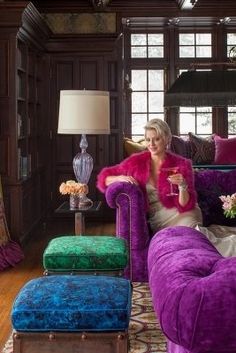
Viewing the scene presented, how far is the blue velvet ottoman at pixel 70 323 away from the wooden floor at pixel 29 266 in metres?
0.93

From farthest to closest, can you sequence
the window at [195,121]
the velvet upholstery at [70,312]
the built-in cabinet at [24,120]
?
the window at [195,121]
the built-in cabinet at [24,120]
the velvet upholstery at [70,312]

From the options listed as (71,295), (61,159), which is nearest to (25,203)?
(61,159)

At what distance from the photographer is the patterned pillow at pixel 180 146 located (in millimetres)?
8188

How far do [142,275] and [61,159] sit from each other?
3974 millimetres

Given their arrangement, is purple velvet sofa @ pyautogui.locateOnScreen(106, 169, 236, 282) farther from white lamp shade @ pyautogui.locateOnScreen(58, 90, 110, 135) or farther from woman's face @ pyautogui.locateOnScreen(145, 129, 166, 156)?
white lamp shade @ pyautogui.locateOnScreen(58, 90, 110, 135)

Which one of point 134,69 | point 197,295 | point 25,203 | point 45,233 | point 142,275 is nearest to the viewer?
point 197,295

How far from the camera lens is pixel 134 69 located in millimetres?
8891

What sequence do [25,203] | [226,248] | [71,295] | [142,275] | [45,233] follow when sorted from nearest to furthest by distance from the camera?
[71,295], [226,248], [142,275], [25,203], [45,233]

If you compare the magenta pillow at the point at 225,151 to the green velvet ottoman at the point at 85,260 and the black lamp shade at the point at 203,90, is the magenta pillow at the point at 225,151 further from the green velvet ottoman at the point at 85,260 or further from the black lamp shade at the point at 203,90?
the green velvet ottoman at the point at 85,260

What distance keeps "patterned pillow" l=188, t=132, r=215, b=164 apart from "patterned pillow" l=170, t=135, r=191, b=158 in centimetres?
7

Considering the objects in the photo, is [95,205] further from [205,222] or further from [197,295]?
[197,295]

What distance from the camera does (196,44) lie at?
8.89 meters

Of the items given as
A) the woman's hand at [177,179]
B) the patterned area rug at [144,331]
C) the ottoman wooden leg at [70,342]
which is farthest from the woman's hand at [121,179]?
the ottoman wooden leg at [70,342]

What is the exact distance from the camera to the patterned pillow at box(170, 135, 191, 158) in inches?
322
